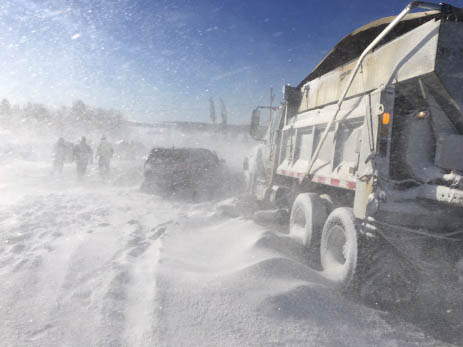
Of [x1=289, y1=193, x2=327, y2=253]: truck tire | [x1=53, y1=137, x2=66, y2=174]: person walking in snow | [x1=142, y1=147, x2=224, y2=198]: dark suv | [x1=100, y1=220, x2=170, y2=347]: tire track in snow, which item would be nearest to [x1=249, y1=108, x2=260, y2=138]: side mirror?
[x1=142, y1=147, x2=224, y2=198]: dark suv

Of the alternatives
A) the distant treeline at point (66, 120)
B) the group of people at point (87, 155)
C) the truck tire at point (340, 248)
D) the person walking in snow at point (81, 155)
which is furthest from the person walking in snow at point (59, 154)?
the distant treeline at point (66, 120)

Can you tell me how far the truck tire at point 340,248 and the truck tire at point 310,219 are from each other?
0.28 metres

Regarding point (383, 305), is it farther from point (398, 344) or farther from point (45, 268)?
point (45, 268)

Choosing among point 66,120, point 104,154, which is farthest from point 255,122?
point 66,120

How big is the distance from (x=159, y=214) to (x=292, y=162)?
10.2 ft

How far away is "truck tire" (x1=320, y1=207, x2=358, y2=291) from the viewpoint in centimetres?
311

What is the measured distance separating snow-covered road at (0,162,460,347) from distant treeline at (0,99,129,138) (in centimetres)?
5731

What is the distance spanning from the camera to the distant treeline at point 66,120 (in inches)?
2346

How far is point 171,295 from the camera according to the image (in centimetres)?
280

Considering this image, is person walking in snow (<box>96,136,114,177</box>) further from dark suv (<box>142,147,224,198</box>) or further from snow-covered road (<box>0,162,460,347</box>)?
snow-covered road (<box>0,162,460,347</box>)

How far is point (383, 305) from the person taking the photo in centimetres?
320

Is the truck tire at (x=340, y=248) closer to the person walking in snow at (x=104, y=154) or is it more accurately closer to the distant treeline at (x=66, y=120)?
the person walking in snow at (x=104, y=154)

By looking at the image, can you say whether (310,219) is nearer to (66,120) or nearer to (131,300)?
(131,300)

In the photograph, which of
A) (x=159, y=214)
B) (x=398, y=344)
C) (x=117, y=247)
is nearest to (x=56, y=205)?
(x=159, y=214)
